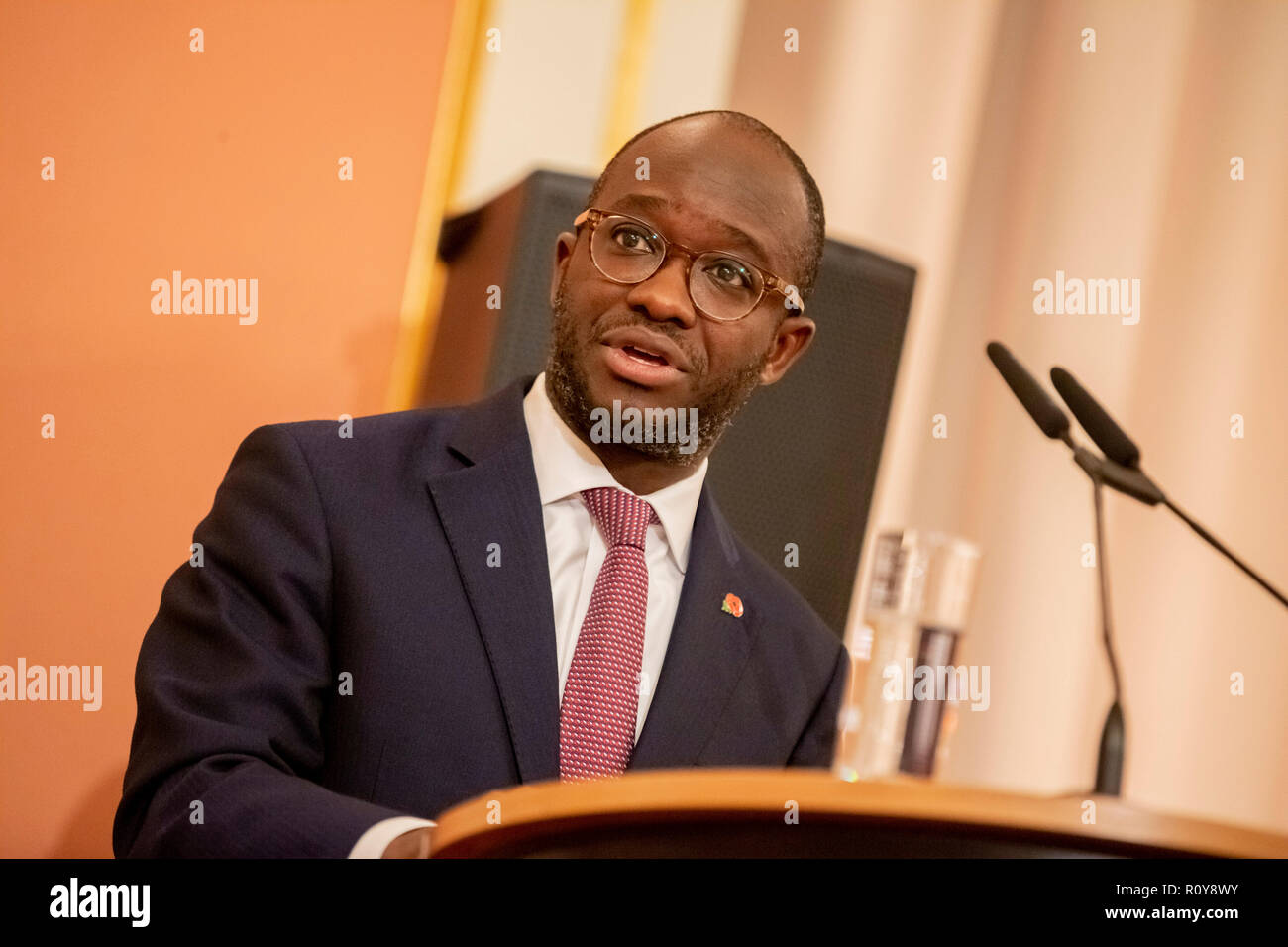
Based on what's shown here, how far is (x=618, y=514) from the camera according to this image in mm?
1894

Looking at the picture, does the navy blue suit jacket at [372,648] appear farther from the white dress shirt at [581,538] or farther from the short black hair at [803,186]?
the short black hair at [803,186]

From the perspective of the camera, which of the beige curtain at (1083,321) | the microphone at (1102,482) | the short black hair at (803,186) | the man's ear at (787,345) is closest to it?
the microphone at (1102,482)

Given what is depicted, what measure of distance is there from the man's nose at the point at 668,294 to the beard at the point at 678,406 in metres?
0.02

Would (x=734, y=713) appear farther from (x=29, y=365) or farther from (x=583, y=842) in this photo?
(x=29, y=365)

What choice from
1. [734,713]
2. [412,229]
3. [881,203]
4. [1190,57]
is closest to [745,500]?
[734,713]

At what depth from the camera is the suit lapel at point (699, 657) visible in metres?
1.80

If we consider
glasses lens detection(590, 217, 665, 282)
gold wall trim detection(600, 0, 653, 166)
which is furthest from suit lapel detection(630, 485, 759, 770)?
gold wall trim detection(600, 0, 653, 166)

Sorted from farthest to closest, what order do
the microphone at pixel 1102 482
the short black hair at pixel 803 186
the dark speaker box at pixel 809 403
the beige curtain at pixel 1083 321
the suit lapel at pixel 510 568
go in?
the beige curtain at pixel 1083 321 < the dark speaker box at pixel 809 403 < the short black hair at pixel 803 186 < the suit lapel at pixel 510 568 < the microphone at pixel 1102 482

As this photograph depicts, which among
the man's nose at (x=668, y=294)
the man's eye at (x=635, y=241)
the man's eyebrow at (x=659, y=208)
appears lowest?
the man's nose at (x=668, y=294)

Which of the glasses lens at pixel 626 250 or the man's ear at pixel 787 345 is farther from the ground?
the glasses lens at pixel 626 250

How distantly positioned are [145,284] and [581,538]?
104 cm

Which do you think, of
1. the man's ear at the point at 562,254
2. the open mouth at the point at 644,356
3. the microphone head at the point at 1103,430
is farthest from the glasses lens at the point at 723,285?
the microphone head at the point at 1103,430
